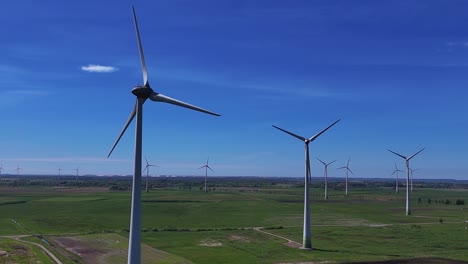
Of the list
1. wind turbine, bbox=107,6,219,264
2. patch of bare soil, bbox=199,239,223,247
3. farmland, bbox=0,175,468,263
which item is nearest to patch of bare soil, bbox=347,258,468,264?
farmland, bbox=0,175,468,263

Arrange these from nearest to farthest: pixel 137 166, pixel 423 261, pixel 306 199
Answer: pixel 137 166
pixel 423 261
pixel 306 199

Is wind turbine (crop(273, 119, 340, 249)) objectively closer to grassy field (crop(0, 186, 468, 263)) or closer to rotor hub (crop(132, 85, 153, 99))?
grassy field (crop(0, 186, 468, 263))

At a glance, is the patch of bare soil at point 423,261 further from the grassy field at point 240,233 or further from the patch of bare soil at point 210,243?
the patch of bare soil at point 210,243

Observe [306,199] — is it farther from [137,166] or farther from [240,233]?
[137,166]

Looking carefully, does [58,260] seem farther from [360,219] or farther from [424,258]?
[360,219]

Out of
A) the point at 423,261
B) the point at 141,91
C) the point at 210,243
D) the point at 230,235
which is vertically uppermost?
the point at 141,91

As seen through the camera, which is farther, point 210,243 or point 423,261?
point 210,243

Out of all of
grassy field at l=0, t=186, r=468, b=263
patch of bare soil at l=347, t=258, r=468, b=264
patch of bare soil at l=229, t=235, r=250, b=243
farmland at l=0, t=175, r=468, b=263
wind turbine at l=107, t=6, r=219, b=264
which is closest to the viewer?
wind turbine at l=107, t=6, r=219, b=264

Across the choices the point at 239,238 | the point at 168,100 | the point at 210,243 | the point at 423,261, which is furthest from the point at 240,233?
the point at 168,100

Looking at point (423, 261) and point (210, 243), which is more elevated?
point (423, 261)

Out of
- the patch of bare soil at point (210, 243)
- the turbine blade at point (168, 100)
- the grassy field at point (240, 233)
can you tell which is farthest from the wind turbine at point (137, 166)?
the patch of bare soil at point (210, 243)

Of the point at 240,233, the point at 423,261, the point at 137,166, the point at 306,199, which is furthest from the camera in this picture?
the point at 240,233

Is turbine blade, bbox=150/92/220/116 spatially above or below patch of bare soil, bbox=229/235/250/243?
above

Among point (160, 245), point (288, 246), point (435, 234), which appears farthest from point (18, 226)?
point (435, 234)
